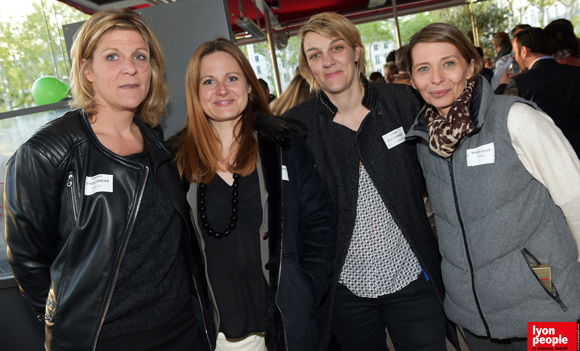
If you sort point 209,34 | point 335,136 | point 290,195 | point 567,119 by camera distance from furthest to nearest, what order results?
point 567,119
point 209,34
point 335,136
point 290,195

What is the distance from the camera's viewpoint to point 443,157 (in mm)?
1704

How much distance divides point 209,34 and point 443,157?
143 centimetres

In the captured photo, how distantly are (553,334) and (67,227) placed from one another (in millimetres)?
1768

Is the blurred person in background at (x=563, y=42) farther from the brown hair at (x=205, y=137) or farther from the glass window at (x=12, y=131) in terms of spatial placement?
the glass window at (x=12, y=131)

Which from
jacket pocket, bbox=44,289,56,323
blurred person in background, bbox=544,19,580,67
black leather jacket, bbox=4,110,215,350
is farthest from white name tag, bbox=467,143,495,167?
blurred person in background, bbox=544,19,580,67

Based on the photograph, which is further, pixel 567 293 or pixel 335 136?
pixel 335 136

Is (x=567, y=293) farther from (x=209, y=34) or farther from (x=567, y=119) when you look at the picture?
(x=567, y=119)

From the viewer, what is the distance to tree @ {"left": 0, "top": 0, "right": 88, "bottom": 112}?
5.22m

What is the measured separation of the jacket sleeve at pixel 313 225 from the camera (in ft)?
5.76

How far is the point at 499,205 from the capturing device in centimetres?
154

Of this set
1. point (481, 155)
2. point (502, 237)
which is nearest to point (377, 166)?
point (481, 155)

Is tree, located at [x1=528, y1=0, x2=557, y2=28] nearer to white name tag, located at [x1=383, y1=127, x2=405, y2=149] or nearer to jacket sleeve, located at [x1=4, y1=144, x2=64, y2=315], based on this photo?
white name tag, located at [x1=383, y1=127, x2=405, y2=149]

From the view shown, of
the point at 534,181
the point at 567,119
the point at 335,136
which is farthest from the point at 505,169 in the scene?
the point at 567,119

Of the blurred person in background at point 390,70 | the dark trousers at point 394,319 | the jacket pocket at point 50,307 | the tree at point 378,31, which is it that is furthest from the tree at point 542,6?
the jacket pocket at point 50,307
